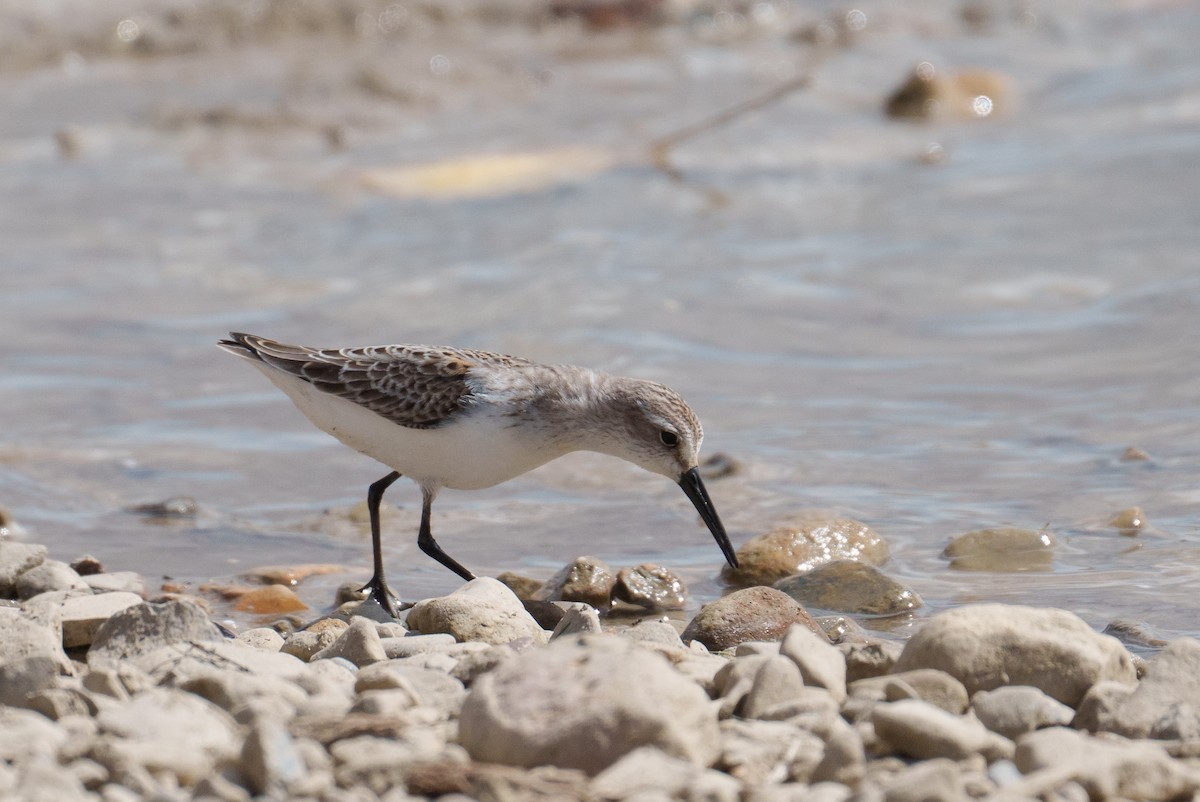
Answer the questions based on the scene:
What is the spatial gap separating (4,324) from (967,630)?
9.19 m

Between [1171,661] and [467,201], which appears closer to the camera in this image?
[1171,661]

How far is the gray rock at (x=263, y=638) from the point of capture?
5742 millimetres

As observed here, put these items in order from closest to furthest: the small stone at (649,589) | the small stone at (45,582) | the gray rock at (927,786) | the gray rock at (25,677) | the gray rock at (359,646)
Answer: the gray rock at (927,786), the gray rock at (25,677), the gray rock at (359,646), the small stone at (45,582), the small stone at (649,589)

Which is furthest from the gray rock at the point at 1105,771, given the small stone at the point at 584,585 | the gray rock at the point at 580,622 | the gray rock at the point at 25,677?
the small stone at the point at 584,585

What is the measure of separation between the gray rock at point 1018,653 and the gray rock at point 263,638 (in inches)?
90.9

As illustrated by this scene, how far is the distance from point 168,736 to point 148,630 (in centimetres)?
114

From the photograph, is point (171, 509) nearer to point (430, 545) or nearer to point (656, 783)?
point (430, 545)

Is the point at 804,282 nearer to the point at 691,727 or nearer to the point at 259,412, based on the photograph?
the point at 259,412

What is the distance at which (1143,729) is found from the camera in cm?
453

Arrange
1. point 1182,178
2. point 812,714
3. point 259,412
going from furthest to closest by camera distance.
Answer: point 1182,178
point 259,412
point 812,714

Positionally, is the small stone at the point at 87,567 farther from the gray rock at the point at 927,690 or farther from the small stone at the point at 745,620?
the gray rock at the point at 927,690

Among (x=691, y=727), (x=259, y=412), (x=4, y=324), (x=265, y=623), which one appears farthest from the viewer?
(x=4, y=324)

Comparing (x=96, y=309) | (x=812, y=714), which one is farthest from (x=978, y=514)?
(x=96, y=309)

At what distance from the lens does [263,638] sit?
5848 millimetres
